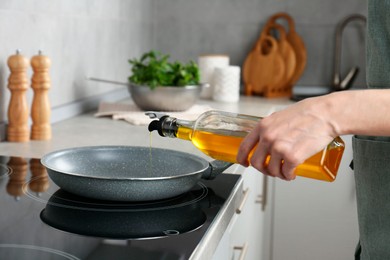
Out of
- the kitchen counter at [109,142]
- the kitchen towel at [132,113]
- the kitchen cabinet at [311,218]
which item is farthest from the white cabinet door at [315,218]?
the kitchen towel at [132,113]

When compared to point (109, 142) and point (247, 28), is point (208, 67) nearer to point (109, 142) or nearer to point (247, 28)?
point (247, 28)

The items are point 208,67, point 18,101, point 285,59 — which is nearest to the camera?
point 18,101

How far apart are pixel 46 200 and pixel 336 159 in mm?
460

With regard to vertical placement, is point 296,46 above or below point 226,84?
above

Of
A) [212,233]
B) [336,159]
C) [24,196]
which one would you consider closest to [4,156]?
[24,196]

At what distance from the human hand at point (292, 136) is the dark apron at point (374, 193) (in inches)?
12.3

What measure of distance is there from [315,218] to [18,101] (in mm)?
1226

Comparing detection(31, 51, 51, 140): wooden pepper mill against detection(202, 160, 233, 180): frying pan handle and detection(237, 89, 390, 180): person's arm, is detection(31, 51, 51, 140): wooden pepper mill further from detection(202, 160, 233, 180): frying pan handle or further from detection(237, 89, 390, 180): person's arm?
detection(237, 89, 390, 180): person's arm

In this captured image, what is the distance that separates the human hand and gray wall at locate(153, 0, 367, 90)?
205 cm

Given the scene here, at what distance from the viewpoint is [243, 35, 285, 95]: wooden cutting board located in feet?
8.76

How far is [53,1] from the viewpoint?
1.84 m

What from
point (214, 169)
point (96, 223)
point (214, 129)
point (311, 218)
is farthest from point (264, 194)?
point (96, 223)

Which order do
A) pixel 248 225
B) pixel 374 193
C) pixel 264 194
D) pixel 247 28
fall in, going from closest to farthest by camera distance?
pixel 374 193, pixel 248 225, pixel 264 194, pixel 247 28

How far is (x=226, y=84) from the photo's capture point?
7.98 ft
